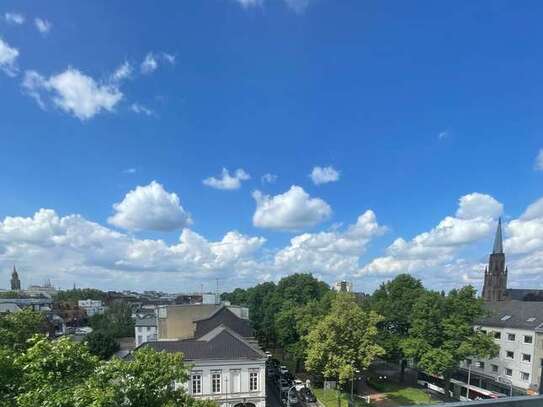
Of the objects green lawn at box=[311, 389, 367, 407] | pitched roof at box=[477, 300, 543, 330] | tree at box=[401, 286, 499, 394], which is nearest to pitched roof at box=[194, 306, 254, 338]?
green lawn at box=[311, 389, 367, 407]

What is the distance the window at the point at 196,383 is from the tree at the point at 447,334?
780 inches

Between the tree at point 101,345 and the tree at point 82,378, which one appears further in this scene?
the tree at point 101,345

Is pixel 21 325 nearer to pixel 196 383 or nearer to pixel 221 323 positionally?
pixel 196 383

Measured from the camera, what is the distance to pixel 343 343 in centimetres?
3133

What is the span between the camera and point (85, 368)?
1295cm

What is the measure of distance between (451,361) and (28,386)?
3296 cm

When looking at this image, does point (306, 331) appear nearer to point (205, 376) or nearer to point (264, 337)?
point (205, 376)

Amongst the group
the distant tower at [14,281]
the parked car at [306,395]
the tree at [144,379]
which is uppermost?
the tree at [144,379]

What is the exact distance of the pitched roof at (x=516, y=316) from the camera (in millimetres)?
37941

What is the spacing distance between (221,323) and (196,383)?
11945mm

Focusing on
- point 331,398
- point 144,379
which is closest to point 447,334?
point 331,398

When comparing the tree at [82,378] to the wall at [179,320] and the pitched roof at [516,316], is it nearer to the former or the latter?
the wall at [179,320]

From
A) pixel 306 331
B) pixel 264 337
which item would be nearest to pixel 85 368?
pixel 306 331

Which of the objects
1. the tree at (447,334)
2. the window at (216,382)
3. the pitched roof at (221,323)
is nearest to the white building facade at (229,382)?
the window at (216,382)
